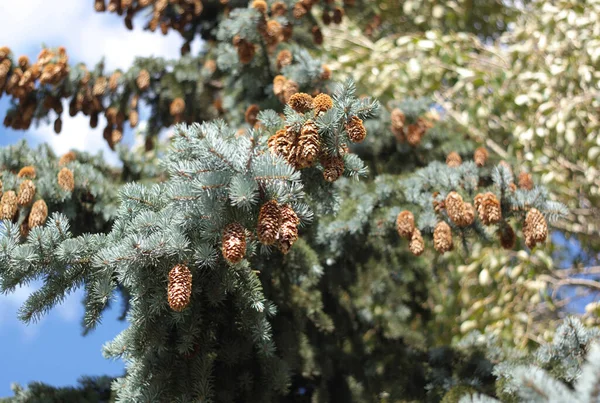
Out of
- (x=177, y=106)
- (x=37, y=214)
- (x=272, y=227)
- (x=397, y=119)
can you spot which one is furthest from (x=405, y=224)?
(x=177, y=106)

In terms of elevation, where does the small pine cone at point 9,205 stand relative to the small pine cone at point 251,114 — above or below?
above

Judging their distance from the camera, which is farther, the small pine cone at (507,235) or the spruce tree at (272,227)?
the small pine cone at (507,235)

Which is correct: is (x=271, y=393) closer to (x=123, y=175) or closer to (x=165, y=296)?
(x=165, y=296)

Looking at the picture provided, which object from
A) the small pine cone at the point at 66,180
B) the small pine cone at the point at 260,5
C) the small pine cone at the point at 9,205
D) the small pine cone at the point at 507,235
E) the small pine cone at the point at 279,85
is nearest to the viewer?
the small pine cone at the point at 9,205

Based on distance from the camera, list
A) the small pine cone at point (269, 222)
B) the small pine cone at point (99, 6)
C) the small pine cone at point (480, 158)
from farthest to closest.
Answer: the small pine cone at point (99, 6) → the small pine cone at point (480, 158) → the small pine cone at point (269, 222)

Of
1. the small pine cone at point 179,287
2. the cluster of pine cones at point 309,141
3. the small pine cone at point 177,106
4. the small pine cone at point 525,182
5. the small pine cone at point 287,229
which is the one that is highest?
the cluster of pine cones at point 309,141

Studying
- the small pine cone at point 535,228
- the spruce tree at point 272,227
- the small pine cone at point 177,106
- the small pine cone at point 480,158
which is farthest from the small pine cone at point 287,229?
the small pine cone at point 177,106

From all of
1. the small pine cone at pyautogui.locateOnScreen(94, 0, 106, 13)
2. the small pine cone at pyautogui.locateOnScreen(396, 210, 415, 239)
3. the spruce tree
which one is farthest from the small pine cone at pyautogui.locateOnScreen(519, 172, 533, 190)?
the small pine cone at pyautogui.locateOnScreen(94, 0, 106, 13)

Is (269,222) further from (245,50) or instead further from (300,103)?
(245,50)

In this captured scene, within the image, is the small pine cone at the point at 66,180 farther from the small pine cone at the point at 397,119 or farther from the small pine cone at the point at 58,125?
the small pine cone at the point at 397,119
